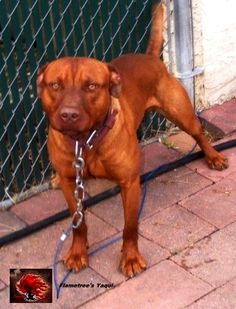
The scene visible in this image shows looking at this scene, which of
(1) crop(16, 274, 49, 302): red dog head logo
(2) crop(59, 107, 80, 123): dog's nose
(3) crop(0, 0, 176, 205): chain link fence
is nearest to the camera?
(2) crop(59, 107, 80, 123): dog's nose

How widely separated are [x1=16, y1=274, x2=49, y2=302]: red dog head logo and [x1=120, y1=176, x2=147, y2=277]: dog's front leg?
0.48m

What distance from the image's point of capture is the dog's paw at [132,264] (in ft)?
13.4

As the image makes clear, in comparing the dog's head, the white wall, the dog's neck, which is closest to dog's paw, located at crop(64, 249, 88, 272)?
the dog's neck

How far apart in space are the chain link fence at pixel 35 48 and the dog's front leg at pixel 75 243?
0.83 metres

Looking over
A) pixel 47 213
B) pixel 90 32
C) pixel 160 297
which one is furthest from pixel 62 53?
pixel 160 297

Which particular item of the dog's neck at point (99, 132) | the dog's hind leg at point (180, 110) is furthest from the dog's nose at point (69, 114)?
the dog's hind leg at point (180, 110)

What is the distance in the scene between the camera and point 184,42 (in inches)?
210

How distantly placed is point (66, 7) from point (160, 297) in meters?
2.00

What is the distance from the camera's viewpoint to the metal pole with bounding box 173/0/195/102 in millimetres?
5246

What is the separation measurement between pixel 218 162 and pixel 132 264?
4.34 feet

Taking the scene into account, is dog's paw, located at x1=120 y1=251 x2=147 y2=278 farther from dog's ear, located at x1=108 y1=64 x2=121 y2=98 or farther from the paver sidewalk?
dog's ear, located at x1=108 y1=64 x2=121 y2=98

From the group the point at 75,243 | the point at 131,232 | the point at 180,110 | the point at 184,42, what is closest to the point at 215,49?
the point at 184,42

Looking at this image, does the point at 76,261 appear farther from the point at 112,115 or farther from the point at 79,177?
the point at 112,115

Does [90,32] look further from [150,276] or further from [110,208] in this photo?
[150,276]
